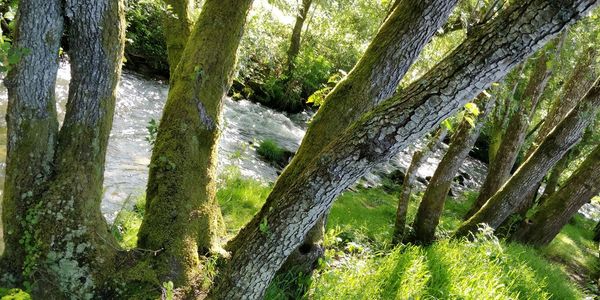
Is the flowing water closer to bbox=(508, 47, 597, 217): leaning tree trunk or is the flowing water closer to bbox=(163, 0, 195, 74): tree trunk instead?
bbox=(163, 0, 195, 74): tree trunk

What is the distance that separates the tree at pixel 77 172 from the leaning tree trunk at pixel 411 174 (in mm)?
4234

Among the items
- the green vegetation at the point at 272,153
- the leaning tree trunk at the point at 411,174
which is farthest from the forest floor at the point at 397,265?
the green vegetation at the point at 272,153

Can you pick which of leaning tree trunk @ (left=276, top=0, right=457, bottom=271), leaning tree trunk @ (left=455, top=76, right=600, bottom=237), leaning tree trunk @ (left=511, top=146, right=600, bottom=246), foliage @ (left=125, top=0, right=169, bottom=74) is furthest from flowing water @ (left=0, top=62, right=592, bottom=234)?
leaning tree trunk @ (left=511, top=146, right=600, bottom=246)

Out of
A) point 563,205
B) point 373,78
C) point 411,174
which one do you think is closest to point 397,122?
point 373,78

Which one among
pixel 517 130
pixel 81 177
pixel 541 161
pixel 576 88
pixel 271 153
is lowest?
pixel 271 153

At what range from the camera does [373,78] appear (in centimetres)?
346

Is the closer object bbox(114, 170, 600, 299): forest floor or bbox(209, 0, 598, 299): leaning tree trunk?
bbox(209, 0, 598, 299): leaning tree trunk

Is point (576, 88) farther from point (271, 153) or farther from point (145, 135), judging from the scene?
point (145, 135)

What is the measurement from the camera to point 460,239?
661 cm

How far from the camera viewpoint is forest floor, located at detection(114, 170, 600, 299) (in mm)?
4125

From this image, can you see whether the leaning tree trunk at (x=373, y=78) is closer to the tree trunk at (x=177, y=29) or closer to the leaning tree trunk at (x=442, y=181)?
the tree trunk at (x=177, y=29)

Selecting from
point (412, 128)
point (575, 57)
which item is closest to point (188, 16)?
point (412, 128)

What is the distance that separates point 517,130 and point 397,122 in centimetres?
713

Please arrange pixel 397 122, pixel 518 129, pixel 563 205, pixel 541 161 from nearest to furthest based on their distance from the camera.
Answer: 1. pixel 397 122
2. pixel 541 161
3. pixel 563 205
4. pixel 518 129
